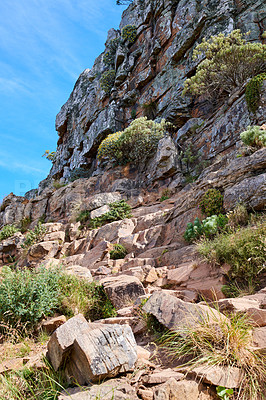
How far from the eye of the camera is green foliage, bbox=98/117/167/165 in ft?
67.7

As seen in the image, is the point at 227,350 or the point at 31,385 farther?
the point at 31,385

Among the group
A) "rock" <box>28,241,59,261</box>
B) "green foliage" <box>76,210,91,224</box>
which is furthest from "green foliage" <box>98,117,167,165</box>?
"rock" <box>28,241,59,261</box>

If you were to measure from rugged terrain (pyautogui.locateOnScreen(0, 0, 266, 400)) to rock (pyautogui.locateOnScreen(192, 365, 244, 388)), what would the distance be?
0.01 m

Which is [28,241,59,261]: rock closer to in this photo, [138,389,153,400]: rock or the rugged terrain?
the rugged terrain

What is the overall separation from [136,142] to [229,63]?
27.6ft

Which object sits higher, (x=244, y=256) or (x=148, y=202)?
(x=148, y=202)

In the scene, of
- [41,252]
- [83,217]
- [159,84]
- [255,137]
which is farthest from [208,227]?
[159,84]

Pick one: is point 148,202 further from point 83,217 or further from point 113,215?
point 83,217

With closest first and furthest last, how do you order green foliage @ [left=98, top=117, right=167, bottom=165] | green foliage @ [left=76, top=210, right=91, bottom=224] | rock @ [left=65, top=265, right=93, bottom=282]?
rock @ [left=65, top=265, right=93, bottom=282], green foliage @ [left=76, top=210, right=91, bottom=224], green foliage @ [left=98, top=117, right=167, bottom=165]

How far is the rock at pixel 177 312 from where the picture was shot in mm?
3483

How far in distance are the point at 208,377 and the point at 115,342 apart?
1156 mm

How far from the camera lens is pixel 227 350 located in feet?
9.57

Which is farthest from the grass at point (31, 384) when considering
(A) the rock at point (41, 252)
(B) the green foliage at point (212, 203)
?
(A) the rock at point (41, 252)

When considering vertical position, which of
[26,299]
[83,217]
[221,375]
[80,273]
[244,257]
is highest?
[83,217]
